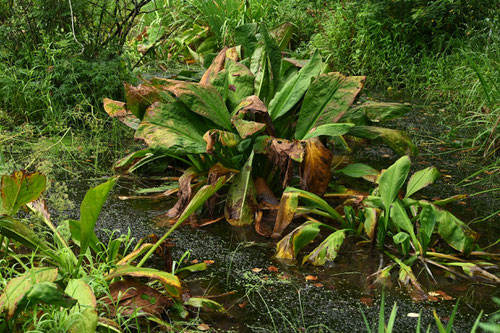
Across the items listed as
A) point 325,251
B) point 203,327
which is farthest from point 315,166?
point 203,327

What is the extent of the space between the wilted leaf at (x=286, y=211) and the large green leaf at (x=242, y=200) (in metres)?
0.21

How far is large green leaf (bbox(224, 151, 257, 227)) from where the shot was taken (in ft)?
10.3

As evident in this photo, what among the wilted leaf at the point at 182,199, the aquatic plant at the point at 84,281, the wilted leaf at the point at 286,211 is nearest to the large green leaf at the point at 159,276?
the aquatic plant at the point at 84,281

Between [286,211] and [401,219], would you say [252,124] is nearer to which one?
[286,211]

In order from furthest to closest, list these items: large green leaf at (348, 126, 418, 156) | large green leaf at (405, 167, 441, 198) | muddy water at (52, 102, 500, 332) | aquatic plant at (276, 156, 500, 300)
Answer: large green leaf at (348, 126, 418, 156)
large green leaf at (405, 167, 441, 198)
aquatic plant at (276, 156, 500, 300)
muddy water at (52, 102, 500, 332)

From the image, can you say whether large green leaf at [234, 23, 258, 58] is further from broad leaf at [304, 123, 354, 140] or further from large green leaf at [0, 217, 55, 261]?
large green leaf at [0, 217, 55, 261]

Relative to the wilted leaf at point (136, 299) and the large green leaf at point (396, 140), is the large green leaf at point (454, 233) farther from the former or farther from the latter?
the wilted leaf at point (136, 299)

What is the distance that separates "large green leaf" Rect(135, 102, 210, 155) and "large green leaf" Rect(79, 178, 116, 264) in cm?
84

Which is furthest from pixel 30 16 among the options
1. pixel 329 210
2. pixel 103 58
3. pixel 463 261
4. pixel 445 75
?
pixel 445 75

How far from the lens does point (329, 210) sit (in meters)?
2.99

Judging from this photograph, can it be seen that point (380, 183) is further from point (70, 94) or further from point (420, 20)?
point (420, 20)

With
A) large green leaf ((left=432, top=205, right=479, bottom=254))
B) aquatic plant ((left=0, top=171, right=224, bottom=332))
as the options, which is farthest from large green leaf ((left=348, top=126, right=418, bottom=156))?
aquatic plant ((left=0, top=171, right=224, bottom=332))

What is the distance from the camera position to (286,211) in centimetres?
296

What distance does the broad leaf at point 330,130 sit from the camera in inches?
123
